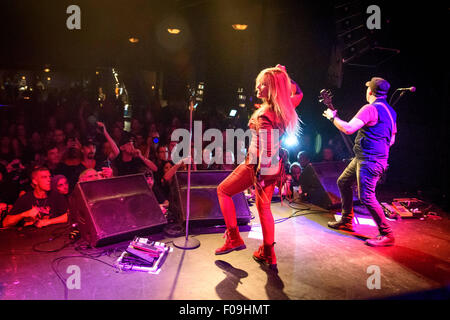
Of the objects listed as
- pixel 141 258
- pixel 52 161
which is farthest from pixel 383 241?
pixel 52 161

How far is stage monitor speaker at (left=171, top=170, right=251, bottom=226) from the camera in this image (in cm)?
390

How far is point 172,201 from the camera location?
13.9 feet

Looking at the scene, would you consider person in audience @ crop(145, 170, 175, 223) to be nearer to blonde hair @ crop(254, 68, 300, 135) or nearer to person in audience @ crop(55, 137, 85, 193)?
person in audience @ crop(55, 137, 85, 193)

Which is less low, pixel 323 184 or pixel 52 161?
pixel 52 161

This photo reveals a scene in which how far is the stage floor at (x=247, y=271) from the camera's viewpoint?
2539 mm

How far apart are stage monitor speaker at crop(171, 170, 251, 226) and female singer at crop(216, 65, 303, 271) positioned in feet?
3.12

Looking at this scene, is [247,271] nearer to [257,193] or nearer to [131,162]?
[257,193]

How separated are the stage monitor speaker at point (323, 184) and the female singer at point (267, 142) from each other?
242 cm

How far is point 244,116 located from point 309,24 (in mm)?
4404

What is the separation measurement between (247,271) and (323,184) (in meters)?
2.70

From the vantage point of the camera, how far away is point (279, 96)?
275cm

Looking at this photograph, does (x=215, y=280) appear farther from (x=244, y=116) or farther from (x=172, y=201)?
(x=244, y=116)

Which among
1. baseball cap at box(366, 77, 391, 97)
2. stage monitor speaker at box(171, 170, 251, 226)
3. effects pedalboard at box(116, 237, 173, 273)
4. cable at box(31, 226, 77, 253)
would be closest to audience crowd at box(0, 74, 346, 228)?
cable at box(31, 226, 77, 253)
